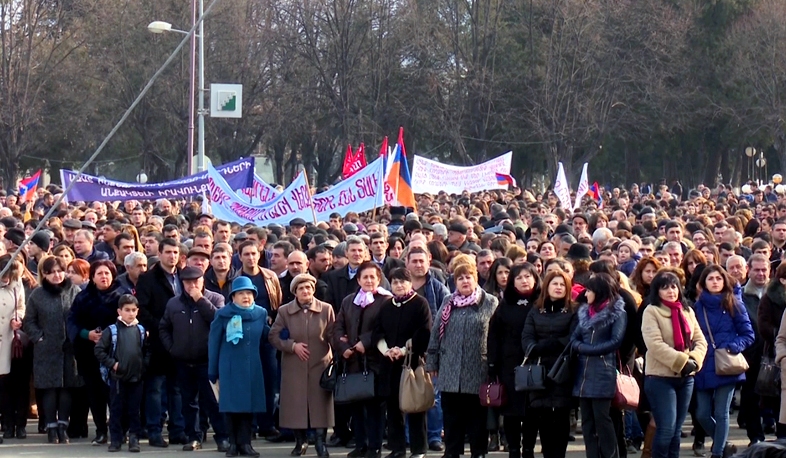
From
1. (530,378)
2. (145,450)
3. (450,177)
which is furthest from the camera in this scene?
(450,177)

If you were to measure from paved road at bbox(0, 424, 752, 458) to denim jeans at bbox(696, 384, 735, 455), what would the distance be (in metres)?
0.72

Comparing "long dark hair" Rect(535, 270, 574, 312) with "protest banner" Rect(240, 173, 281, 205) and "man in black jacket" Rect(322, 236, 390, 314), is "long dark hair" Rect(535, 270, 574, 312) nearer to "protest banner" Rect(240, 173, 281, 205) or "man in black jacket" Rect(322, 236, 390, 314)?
"man in black jacket" Rect(322, 236, 390, 314)

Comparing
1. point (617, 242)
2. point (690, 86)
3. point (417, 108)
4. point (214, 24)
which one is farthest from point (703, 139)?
point (617, 242)

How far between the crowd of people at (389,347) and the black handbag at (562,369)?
0.02 m

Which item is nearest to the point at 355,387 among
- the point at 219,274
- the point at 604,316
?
the point at 219,274

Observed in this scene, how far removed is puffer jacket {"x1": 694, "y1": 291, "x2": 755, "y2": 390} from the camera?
10188mm

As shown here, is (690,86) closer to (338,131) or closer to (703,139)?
(703,139)

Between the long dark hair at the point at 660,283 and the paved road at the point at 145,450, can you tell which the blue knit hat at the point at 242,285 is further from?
the long dark hair at the point at 660,283

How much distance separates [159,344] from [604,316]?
3.88 m

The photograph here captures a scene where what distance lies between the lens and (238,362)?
35.9 ft

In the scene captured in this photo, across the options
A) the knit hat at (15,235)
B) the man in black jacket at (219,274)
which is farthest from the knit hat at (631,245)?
the knit hat at (15,235)

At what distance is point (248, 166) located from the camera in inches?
761

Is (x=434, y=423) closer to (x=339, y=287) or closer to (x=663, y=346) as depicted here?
(x=339, y=287)

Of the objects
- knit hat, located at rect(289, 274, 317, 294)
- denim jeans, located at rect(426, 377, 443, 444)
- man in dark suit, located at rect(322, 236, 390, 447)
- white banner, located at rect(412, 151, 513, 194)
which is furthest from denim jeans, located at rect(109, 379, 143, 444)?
white banner, located at rect(412, 151, 513, 194)
